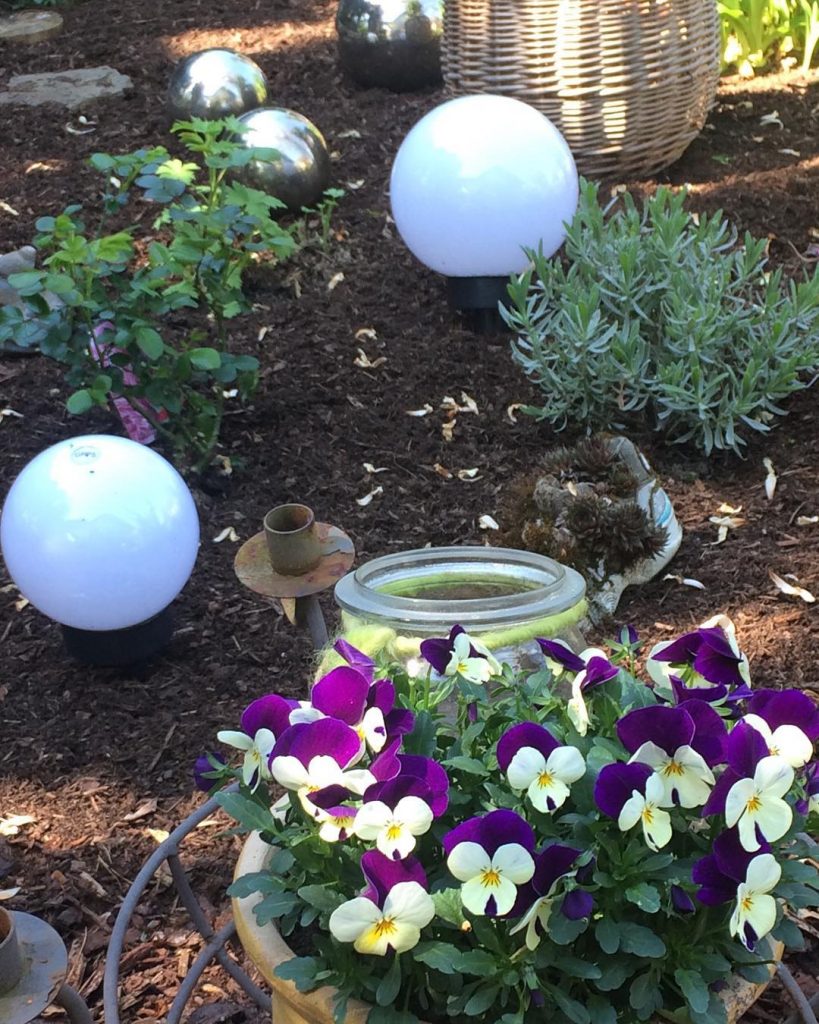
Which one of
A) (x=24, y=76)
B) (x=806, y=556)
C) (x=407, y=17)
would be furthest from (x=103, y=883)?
(x=24, y=76)

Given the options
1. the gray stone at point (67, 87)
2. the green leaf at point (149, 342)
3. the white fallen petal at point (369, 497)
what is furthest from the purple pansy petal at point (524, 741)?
the gray stone at point (67, 87)

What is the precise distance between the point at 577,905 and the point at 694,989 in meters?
0.12

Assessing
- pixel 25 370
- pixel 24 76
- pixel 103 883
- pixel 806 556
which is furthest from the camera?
pixel 24 76

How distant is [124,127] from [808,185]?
114 inches

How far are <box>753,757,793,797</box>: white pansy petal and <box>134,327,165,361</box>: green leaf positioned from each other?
6.78 feet

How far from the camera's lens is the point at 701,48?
443 cm

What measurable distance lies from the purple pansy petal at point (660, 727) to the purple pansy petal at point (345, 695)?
0.22 meters

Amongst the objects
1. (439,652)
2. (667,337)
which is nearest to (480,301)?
(667,337)

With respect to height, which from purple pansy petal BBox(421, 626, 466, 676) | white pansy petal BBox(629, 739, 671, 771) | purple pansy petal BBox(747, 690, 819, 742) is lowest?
purple pansy petal BBox(421, 626, 466, 676)

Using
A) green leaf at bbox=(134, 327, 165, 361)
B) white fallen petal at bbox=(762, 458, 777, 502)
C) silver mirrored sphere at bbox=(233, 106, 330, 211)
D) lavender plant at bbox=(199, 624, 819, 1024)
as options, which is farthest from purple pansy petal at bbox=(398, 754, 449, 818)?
silver mirrored sphere at bbox=(233, 106, 330, 211)

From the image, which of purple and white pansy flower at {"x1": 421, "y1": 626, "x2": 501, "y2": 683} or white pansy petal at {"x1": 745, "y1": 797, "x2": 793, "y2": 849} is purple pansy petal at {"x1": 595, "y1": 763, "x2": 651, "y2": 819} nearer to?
white pansy petal at {"x1": 745, "y1": 797, "x2": 793, "y2": 849}

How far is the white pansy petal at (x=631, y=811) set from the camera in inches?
35.6

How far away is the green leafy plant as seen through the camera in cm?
274

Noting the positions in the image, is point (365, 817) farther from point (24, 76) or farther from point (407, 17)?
point (24, 76)
